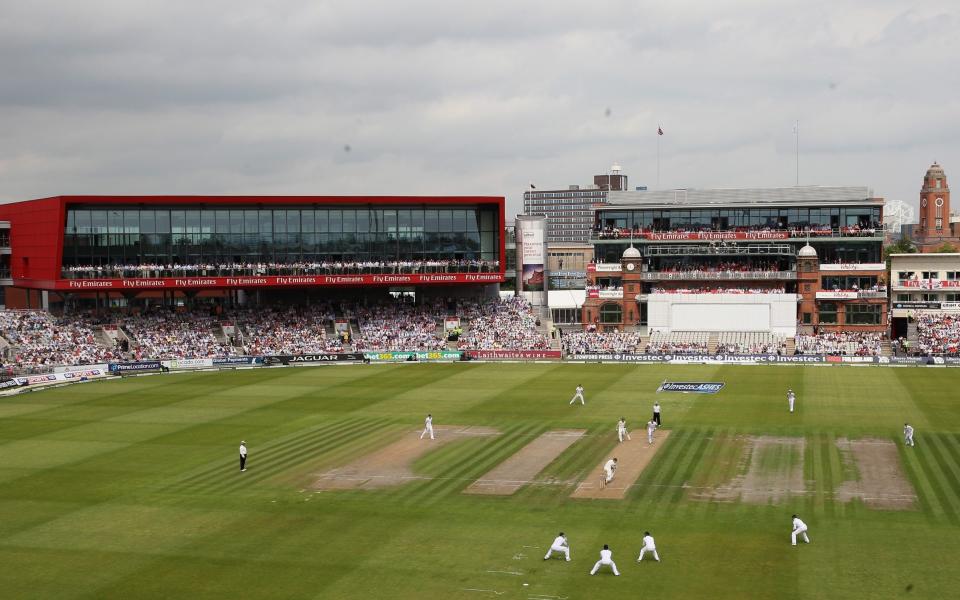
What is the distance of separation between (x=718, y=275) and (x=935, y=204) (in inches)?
3972

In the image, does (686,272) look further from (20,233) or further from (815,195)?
(20,233)

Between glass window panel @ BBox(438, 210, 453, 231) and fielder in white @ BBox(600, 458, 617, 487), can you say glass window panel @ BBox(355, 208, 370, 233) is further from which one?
fielder in white @ BBox(600, 458, 617, 487)

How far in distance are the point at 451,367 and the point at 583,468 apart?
3616cm

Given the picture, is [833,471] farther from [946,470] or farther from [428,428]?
[428,428]

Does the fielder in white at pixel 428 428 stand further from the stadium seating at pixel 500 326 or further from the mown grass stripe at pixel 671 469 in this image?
the stadium seating at pixel 500 326

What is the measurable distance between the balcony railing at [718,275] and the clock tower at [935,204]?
3680 inches

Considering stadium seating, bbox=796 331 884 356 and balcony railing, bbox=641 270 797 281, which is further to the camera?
balcony railing, bbox=641 270 797 281

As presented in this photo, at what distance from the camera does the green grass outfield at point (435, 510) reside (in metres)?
23.5

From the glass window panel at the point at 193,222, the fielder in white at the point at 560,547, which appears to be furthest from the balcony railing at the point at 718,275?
the fielder in white at the point at 560,547

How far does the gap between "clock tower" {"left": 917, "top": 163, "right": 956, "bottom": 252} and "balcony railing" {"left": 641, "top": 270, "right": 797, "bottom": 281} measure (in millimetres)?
93484

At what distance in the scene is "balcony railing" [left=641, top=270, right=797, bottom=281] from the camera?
85438mm

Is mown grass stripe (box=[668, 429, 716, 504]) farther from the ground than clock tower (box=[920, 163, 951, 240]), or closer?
closer

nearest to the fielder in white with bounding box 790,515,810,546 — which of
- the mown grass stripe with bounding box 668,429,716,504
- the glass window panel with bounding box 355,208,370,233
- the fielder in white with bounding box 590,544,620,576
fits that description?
the mown grass stripe with bounding box 668,429,716,504

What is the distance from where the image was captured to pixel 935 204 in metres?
168
